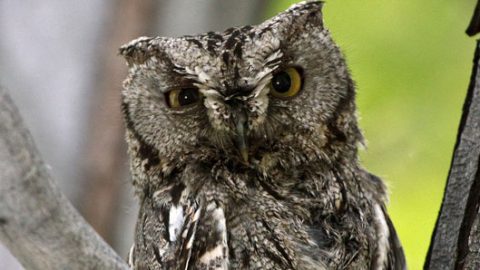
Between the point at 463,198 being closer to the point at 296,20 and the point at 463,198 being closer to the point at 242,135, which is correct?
the point at 242,135

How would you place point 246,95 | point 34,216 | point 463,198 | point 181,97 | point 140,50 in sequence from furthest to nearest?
point 140,50, point 181,97, point 246,95, point 463,198, point 34,216

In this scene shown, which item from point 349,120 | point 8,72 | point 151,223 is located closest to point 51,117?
point 8,72

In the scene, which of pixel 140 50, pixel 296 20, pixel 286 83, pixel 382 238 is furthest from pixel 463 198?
pixel 140 50

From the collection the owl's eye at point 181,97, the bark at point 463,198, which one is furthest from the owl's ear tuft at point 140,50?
the bark at point 463,198

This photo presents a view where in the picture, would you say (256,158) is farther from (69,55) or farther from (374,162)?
(374,162)

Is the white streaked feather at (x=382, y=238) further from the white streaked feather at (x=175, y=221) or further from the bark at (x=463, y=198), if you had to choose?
the white streaked feather at (x=175, y=221)

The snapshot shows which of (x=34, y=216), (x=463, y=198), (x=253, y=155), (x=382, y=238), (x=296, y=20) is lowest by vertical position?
(x=382, y=238)
